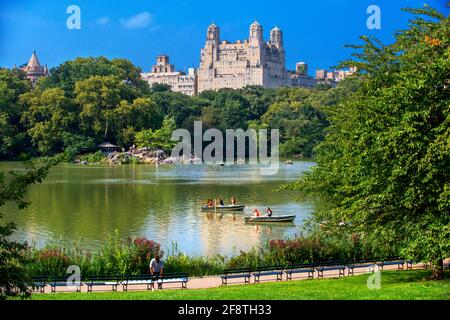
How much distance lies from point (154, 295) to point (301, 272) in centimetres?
371

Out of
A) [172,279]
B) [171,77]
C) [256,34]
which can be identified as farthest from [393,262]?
[171,77]

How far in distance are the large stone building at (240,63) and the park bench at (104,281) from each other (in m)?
124

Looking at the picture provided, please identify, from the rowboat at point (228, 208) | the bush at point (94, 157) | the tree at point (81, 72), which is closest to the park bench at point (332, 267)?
the rowboat at point (228, 208)

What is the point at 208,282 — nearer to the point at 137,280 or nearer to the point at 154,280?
the point at 154,280

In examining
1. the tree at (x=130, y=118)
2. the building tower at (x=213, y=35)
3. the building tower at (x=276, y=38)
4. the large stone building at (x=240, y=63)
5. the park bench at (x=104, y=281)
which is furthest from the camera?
the building tower at (x=276, y=38)

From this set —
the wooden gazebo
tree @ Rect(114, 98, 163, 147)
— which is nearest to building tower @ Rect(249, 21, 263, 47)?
tree @ Rect(114, 98, 163, 147)

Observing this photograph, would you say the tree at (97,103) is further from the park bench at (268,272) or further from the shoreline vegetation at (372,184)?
the park bench at (268,272)

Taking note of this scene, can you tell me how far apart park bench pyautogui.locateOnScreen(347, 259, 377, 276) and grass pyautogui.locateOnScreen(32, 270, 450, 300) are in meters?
0.91

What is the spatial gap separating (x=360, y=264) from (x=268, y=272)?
2232 mm

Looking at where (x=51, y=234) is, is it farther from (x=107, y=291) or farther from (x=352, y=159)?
(x=352, y=159)

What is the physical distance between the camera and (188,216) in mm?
24516

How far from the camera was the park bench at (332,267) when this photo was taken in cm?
1222

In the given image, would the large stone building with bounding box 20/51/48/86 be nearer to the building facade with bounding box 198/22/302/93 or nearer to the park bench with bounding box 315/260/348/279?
the building facade with bounding box 198/22/302/93
